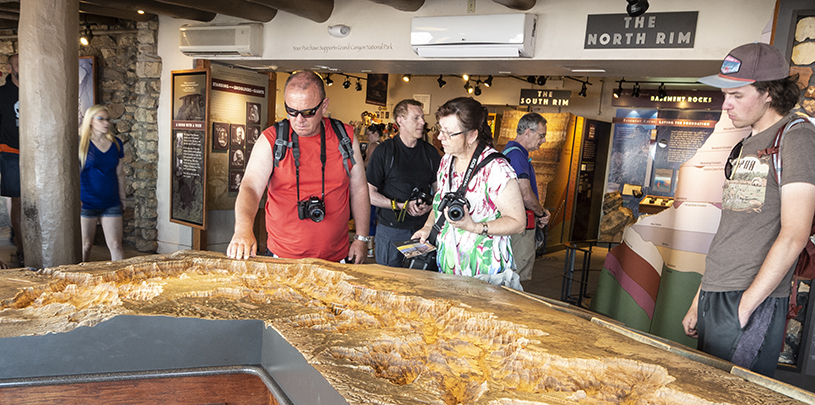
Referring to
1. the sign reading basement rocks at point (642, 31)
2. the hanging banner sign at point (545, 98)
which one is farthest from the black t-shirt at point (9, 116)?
the hanging banner sign at point (545, 98)

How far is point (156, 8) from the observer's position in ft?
18.2

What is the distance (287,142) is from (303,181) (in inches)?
8.9

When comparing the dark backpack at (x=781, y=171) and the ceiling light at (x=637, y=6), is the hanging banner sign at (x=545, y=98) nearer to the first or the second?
the ceiling light at (x=637, y=6)

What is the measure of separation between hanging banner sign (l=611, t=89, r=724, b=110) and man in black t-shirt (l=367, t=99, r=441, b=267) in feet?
22.8

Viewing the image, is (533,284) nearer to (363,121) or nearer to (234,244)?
(234,244)

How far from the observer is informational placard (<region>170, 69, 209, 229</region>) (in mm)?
6023

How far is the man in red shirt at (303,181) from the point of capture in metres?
2.62

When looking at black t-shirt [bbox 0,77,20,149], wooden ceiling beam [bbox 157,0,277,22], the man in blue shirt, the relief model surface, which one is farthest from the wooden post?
the man in blue shirt

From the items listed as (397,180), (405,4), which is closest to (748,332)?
(397,180)

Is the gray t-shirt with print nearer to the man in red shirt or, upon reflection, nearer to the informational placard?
the man in red shirt

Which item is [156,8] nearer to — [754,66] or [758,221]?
[754,66]

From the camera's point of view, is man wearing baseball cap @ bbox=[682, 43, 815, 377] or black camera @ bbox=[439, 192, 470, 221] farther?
black camera @ bbox=[439, 192, 470, 221]

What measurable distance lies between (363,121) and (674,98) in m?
6.24

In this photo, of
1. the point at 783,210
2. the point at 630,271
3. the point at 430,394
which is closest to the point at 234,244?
the point at 430,394
